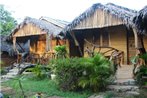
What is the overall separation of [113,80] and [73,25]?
595cm

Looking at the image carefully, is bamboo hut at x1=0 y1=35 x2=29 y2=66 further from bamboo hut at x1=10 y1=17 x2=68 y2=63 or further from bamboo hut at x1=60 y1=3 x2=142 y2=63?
bamboo hut at x1=60 y1=3 x2=142 y2=63

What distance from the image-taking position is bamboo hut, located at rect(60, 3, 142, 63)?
13.5 meters

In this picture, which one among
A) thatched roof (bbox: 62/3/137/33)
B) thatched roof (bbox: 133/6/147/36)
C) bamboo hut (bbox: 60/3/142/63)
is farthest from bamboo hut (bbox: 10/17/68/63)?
thatched roof (bbox: 133/6/147/36)

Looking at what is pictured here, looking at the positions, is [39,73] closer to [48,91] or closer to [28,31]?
[48,91]

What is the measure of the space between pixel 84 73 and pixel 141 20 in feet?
10.6

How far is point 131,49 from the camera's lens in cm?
1603

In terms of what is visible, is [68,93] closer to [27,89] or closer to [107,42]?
[27,89]

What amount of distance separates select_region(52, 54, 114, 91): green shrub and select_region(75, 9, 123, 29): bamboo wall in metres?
4.00

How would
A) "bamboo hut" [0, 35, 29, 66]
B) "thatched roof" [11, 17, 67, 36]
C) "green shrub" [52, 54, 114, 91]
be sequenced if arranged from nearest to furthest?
"green shrub" [52, 54, 114, 91]
"thatched roof" [11, 17, 67, 36]
"bamboo hut" [0, 35, 29, 66]

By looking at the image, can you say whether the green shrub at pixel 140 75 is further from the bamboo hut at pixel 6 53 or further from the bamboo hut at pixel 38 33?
the bamboo hut at pixel 6 53

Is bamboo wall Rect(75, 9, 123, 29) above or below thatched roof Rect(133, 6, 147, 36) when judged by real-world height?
above

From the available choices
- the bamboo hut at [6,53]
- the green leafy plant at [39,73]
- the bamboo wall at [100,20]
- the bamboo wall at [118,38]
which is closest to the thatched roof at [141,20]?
the bamboo wall at [100,20]

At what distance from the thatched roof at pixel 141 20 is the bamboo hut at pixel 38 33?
6376mm

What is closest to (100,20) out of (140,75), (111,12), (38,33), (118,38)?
(111,12)
